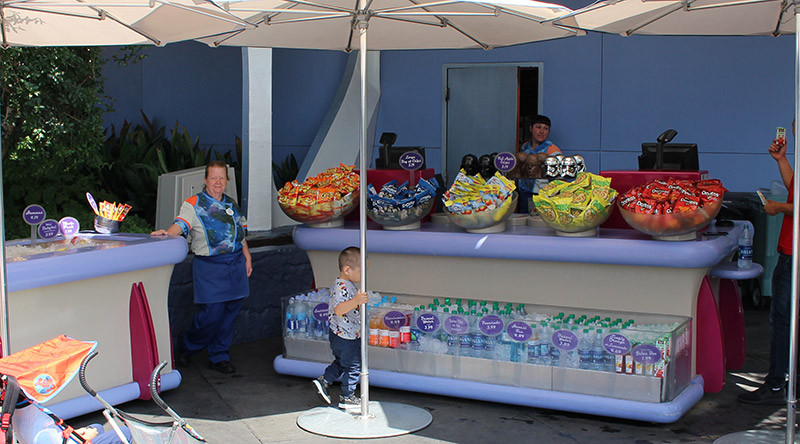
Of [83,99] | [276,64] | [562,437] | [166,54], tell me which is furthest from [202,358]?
[166,54]

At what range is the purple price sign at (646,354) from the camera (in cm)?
473

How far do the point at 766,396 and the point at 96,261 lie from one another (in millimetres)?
3999

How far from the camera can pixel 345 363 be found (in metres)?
5.11

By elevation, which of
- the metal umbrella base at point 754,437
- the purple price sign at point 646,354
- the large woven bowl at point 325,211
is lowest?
the metal umbrella base at point 754,437

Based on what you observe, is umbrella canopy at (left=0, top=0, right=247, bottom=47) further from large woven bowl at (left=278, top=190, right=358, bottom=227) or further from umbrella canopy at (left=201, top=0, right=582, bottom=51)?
large woven bowl at (left=278, top=190, right=358, bottom=227)

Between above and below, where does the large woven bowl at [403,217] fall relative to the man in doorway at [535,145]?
below

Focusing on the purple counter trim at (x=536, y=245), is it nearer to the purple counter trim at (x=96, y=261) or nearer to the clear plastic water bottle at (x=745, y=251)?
the clear plastic water bottle at (x=745, y=251)

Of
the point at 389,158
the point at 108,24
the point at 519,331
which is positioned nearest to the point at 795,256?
the point at 519,331

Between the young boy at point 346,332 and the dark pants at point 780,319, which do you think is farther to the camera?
the dark pants at point 780,319

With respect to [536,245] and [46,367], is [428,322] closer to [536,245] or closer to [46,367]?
[536,245]

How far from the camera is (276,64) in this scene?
11.8 metres

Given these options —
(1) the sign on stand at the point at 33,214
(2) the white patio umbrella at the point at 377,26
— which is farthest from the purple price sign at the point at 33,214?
(2) the white patio umbrella at the point at 377,26

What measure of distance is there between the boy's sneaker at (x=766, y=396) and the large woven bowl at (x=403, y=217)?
7.41 ft

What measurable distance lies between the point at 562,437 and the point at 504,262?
123 cm
